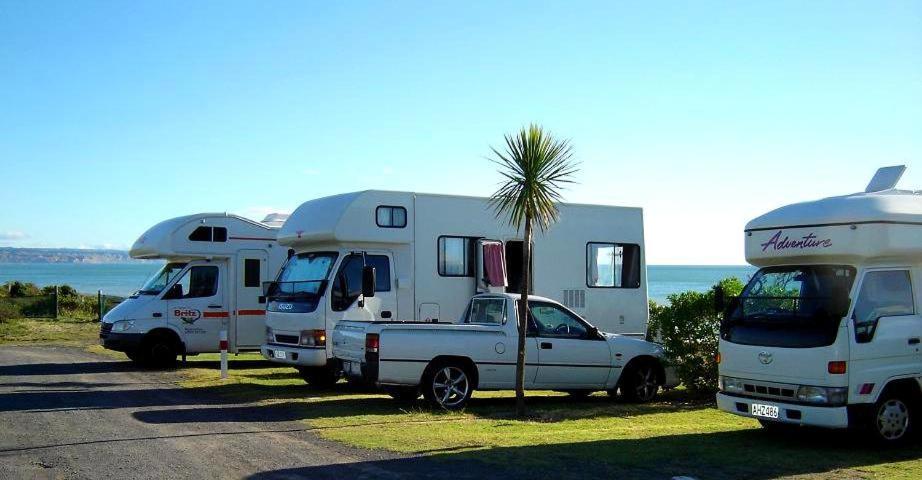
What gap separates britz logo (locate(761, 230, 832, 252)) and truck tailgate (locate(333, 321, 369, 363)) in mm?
5648

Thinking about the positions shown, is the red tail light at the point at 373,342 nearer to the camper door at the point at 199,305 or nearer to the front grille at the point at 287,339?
the front grille at the point at 287,339

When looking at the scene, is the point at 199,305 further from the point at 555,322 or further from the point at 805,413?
the point at 805,413

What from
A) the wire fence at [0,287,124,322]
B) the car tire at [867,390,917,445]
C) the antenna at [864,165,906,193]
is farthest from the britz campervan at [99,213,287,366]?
the wire fence at [0,287,124,322]

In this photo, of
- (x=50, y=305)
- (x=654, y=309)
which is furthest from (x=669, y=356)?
(x=50, y=305)

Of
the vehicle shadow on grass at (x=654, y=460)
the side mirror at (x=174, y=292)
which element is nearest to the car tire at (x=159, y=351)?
the side mirror at (x=174, y=292)

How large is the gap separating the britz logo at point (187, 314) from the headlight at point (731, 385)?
11.9 meters

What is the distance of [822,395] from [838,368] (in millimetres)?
351

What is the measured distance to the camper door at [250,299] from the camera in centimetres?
1988

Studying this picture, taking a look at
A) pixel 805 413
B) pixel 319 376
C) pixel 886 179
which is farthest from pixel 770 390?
pixel 319 376

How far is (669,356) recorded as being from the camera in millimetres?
15461

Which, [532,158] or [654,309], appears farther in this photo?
[654,309]

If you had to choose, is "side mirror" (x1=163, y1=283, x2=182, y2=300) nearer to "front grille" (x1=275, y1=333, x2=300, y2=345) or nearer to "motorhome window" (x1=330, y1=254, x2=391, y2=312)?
"front grille" (x1=275, y1=333, x2=300, y2=345)

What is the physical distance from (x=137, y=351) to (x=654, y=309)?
10.4m

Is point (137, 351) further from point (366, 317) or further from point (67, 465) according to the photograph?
point (67, 465)
